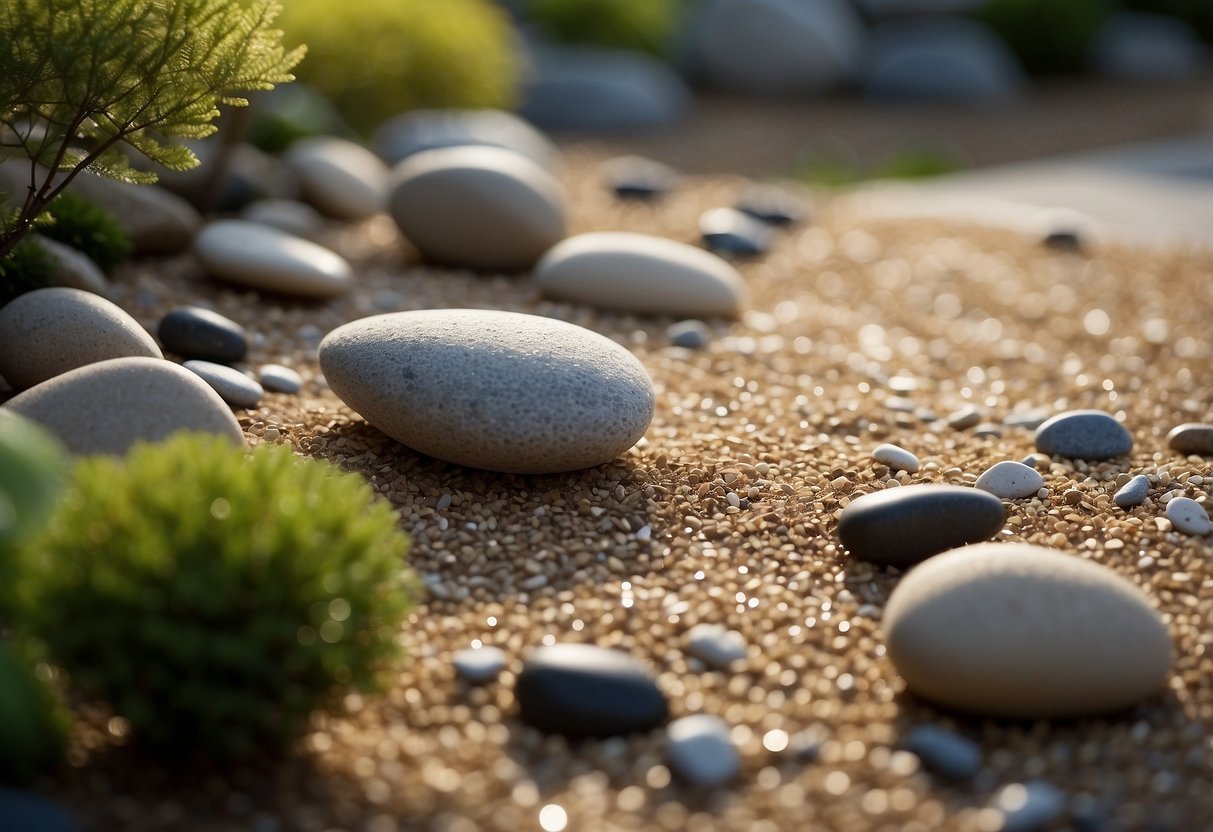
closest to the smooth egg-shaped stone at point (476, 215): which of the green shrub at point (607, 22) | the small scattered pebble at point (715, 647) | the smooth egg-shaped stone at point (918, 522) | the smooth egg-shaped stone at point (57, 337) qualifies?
the smooth egg-shaped stone at point (57, 337)

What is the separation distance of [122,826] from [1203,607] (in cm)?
261

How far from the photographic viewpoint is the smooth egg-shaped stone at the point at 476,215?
5.73 meters

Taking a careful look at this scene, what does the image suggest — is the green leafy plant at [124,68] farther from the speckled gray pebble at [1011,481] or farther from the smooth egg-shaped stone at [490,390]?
the speckled gray pebble at [1011,481]

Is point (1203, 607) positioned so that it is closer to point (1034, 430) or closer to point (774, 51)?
point (1034, 430)

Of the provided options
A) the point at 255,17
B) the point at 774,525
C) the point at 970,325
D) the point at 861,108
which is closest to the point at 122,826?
the point at 774,525

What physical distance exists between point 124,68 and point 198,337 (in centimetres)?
113

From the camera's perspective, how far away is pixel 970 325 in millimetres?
5871

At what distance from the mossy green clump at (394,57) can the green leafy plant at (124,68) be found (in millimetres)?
5033

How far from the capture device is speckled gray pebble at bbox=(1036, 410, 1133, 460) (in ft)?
13.1

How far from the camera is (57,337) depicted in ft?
12.0

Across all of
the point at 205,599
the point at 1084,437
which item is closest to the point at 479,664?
the point at 205,599

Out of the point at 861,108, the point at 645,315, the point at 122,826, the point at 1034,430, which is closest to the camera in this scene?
the point at 122,826

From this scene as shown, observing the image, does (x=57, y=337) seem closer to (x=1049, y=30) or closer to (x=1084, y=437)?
(x=1084, y=437)

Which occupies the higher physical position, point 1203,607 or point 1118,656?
point 1203,607
